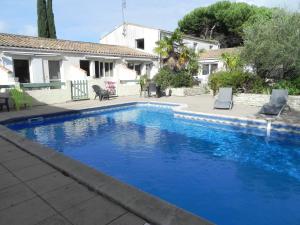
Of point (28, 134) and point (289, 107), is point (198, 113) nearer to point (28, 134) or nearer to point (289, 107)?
point (289, 107)

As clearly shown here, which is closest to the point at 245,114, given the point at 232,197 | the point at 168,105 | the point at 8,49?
the point at 168,105

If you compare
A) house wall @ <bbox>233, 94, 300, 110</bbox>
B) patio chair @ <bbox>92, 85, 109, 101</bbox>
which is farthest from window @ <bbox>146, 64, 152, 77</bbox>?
house wall @ <bbox>233, 94, 300, 110</bbox>

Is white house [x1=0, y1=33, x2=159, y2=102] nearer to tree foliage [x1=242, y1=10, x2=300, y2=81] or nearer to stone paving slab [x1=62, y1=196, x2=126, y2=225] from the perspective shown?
tree foliage [x1=242, y1=10, x2=300, y2=81]

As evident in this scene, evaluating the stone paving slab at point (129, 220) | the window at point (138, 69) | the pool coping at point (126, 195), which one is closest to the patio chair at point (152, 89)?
the window at point (138, 69)

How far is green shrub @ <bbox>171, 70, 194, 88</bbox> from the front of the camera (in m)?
19.9

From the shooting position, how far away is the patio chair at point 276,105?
1044 cm

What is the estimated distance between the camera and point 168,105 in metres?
15.4

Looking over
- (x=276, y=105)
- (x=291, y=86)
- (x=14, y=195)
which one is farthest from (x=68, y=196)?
(x=291, y=86)

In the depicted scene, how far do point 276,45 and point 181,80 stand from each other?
8764 millimetres

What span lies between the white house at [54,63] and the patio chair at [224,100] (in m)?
9.27

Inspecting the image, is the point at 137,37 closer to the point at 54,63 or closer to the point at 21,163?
the point at 54,63

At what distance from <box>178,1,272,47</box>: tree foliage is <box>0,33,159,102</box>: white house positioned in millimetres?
23463

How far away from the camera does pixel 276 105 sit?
1085cm

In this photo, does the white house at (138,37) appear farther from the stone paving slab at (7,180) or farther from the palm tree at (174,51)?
the stone paving slab at (7,180)
